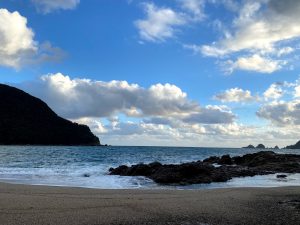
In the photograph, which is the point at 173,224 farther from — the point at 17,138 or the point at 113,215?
the point at 17,138

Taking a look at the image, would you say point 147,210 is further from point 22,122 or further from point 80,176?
point 22,122

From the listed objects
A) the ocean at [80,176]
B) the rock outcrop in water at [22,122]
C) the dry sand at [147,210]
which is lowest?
the dry sand at [147,210]

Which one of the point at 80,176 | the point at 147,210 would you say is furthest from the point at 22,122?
the point at 147,210

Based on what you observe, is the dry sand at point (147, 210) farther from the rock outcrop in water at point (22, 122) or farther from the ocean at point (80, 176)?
the rock outcrop in water at point (22, 122)

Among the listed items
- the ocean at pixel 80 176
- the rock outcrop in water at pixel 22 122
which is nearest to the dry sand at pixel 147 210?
the ocean at pixel 80 176

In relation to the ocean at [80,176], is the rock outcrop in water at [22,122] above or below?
above

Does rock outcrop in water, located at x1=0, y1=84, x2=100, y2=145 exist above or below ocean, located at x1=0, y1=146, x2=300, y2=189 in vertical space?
above

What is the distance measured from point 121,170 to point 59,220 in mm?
24418

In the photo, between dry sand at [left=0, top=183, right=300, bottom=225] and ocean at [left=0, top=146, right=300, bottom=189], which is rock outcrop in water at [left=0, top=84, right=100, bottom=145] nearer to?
ocean at [left=0, top=146, right=300, bottom=189]

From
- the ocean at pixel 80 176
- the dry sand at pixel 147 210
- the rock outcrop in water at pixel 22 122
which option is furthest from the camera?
the rock outcrop in water at pixel 22 122

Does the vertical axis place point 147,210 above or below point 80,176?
below

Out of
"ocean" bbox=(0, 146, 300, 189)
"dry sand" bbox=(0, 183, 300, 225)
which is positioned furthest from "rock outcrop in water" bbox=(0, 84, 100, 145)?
"dry sand" bbox=(0, 183, 300, 225)

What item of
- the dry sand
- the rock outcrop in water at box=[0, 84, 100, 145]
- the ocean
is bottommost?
the dry sand

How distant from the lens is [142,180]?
2977 centimetres
